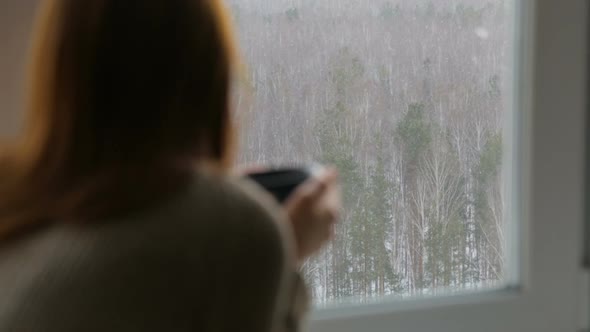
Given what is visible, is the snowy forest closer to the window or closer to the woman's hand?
the window

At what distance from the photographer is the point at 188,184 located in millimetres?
641

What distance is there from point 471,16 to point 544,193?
0.87 ft

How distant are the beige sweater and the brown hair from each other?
23mm


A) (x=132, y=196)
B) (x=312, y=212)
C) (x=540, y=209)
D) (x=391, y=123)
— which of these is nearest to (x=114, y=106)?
(x=132, y=196)

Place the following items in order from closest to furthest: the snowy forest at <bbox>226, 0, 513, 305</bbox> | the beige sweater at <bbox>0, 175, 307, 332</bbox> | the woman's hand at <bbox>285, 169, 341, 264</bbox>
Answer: the beige sweater at <bbox>0, 175, 307, 332</bbox> < the woman's hand at <bbox>285, 169, 341, 264</bbox> < the snowy forest at <bbox>226, 0, 513, 305</bbox>

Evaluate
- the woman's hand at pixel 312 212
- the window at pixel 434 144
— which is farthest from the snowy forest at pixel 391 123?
the woman's hand at pixel 312 212

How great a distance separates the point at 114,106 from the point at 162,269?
0.45 feet

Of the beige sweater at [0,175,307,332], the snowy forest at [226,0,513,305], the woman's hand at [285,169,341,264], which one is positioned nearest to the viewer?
→ the beige sweater at [0,175,307,332]

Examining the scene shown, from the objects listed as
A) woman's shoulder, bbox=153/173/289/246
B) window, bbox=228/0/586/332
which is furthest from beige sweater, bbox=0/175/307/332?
window, bbox=228/0/586/332

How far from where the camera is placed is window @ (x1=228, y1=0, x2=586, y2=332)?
103 cm

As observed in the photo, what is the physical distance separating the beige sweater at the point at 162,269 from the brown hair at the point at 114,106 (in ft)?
0.08

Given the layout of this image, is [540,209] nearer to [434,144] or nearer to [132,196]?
[434,144]

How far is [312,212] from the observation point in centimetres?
73

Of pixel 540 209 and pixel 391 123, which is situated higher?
pixel 391 123
